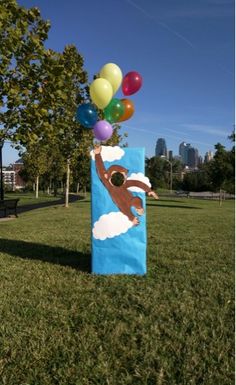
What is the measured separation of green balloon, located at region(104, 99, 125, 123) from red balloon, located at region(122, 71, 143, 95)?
0.95ft

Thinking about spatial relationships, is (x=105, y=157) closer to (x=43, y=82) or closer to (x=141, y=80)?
(x=141, y=80)

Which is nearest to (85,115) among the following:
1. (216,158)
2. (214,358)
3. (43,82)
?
(43,82)

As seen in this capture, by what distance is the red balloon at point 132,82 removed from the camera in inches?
258

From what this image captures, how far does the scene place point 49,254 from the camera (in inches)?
319

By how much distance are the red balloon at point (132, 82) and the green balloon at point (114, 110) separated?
Result: 11.5 inches

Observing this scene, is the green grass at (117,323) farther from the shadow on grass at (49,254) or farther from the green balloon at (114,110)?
the green balloon at (114,110)

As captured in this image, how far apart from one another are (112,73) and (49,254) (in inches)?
149

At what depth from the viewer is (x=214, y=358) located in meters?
3.51

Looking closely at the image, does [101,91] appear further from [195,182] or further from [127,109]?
[195,182]

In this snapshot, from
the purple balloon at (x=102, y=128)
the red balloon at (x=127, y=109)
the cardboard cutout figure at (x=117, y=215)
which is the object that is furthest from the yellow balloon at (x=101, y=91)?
the cardboard cutout figure at (x=117, y=215)

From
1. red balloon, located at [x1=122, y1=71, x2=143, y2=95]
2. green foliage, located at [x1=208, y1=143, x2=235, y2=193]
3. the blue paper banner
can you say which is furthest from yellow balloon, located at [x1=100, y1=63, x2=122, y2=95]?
green foliage, located at [x1=208, y1=143, x2=235, y2=193]

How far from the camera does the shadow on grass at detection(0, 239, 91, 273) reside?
723cm

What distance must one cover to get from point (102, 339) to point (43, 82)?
19.9 feet

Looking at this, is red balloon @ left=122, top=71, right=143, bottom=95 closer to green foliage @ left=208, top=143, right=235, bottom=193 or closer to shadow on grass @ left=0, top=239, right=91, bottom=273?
shadow on grass @ left=0, top=239, right=91, bottom=273
